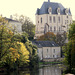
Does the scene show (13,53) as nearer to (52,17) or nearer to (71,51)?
(71,51)

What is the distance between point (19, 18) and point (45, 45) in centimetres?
1539

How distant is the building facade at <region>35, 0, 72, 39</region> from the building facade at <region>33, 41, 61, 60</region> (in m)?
40.6

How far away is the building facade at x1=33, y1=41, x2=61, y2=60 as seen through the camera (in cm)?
9769

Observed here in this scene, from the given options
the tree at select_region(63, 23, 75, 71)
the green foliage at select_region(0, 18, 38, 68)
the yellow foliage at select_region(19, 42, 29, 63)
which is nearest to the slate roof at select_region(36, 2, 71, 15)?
the green foliage at select_region(0, 18, 38, 68)

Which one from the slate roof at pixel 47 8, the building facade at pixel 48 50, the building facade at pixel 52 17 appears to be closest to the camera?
the building facade at pixel 48 50

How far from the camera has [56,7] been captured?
146 m

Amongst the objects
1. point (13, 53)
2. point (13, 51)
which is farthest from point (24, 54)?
point (13, 51)

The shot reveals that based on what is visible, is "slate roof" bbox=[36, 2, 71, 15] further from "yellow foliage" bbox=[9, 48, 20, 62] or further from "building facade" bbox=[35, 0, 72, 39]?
"yellow foliage" bbox=[9, 48, 20, 62]

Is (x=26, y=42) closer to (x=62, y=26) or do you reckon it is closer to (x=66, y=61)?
(x=66, y=61)

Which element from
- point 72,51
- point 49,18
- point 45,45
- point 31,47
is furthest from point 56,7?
point 72,51

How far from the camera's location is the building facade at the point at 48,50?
320 ft

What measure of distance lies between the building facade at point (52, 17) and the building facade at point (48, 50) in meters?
40.6

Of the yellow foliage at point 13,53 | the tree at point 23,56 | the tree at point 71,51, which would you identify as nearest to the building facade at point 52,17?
the tree at point 23,56

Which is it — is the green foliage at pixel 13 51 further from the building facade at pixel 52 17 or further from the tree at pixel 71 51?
the building facade at pixel 52 17
